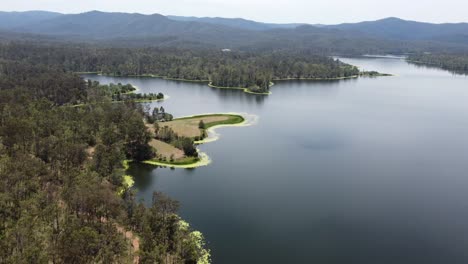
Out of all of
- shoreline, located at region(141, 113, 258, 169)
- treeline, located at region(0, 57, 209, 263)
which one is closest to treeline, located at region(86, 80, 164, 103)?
shoreline, located at region(141, 113, 258, 169)

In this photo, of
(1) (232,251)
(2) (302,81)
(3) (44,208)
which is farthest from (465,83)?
(3) (44,208)

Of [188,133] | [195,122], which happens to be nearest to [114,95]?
[195,122]

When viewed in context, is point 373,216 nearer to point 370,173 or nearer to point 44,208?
point 370,173

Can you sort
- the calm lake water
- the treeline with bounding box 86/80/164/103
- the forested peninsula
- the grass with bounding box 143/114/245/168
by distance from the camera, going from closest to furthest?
the forested peninsula
the calm lake water
the grass with bounding box 143/114/245/168
the treeline with bounding box 86/80/164/103

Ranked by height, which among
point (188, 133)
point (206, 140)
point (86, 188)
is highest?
point (86, 188)

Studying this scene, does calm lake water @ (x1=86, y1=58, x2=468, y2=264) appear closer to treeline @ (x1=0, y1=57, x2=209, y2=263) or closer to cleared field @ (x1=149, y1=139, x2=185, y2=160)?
treeline @ (x1=0, y1=57, x2=209, y2=263)

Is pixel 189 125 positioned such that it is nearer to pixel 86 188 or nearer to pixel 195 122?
pixel 195 122
